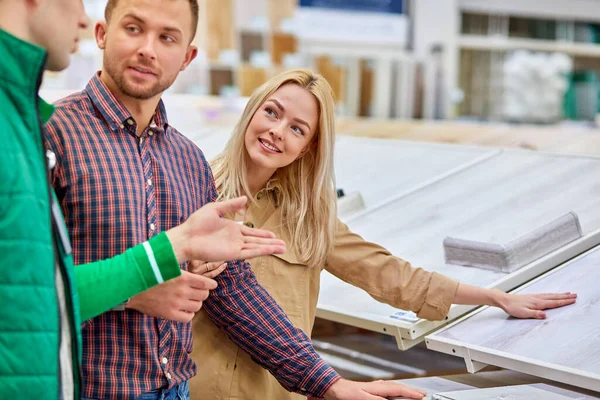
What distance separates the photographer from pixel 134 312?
1429 mm

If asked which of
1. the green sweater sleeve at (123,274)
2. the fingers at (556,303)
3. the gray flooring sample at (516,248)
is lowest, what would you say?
the fingers at (556,303)

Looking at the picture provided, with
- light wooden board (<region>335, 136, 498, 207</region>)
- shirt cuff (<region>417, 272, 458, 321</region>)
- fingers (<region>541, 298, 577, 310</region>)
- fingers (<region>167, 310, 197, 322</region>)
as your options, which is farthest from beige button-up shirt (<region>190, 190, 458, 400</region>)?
light wooden board (<region>335, 136, 498, 207</region>)

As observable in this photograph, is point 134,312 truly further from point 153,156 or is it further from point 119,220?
point 153,156

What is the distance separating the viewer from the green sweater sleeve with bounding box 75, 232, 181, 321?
3.87ft

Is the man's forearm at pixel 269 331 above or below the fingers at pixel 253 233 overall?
below

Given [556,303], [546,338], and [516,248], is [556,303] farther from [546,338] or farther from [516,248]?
[516,248]

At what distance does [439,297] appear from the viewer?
6.70 ft

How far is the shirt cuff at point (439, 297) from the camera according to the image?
2.04 metres

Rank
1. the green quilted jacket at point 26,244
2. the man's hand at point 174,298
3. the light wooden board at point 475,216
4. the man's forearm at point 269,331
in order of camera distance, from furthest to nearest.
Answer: the light wooden board at point 475,216, the man's forearm at point 269,331, the man's hand at point 174,298, the green quilted jacket at point 26,244

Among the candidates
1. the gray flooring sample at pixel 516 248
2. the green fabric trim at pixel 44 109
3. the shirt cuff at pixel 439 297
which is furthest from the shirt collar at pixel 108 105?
the gray flooring sample at pixel 516 248

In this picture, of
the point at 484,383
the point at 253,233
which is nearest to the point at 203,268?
the point at 253,233

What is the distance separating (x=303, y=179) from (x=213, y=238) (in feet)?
2.95

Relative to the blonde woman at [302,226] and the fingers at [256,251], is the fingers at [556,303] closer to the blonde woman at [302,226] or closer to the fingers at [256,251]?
the blonde woman at [302,226]

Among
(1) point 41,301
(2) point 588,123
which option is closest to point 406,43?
(2) point 588,123
